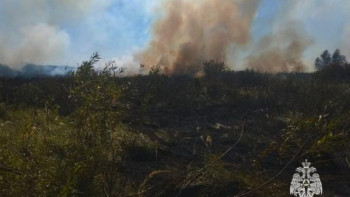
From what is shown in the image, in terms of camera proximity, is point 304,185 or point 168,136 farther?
point 168,136

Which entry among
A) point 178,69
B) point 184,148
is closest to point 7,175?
point 184,148

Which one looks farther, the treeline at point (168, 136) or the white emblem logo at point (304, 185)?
the white emblem logo at point (304, 185)

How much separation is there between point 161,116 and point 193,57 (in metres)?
28.2

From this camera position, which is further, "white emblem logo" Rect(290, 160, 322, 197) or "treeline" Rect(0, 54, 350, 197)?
"white emblem logo" Rect(290, 160, 322, 197)

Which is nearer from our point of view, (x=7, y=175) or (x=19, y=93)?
(x=7, y=175)

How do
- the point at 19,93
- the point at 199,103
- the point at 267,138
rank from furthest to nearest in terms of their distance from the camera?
the point at 199,103 → the point at 19,93 → the point at 267,138

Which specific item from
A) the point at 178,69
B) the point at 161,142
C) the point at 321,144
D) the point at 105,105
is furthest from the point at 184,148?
the point at 178,69

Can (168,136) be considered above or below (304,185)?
below

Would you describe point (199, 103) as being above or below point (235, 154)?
above

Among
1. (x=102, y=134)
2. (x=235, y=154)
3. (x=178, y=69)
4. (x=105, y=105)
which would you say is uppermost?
(x=178, y=69)

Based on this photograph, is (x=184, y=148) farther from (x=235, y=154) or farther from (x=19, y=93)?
(x=19, y=93)

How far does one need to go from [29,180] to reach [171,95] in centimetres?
1821

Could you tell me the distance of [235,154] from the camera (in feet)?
37.2

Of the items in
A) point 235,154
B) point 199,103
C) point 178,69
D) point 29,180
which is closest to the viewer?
point 29,180
